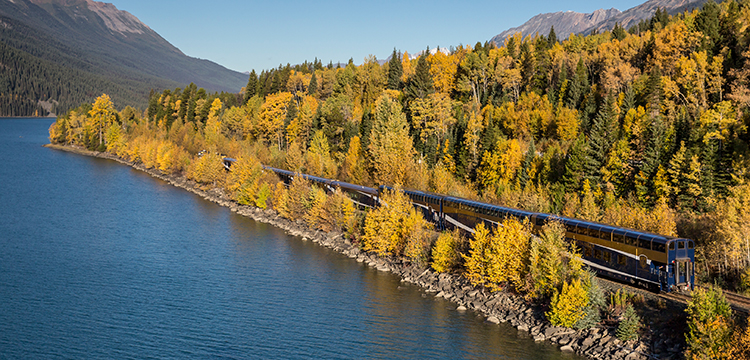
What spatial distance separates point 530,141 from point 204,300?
57472mm

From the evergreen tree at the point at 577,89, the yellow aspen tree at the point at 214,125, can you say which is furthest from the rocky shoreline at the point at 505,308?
the yellow aspen tree at the point at 214,125

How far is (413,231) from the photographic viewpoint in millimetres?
54250

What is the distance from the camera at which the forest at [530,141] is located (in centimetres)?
5041

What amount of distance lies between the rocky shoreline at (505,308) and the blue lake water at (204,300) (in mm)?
1166

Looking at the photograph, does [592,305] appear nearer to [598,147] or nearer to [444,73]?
[598,147]

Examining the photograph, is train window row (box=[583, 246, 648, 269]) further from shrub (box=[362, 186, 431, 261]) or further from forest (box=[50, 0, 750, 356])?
shrub (box=[362, 186, 431, 261])

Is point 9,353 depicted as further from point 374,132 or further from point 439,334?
point 374,132

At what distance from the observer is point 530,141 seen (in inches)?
3322

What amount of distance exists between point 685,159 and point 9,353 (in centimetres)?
6802

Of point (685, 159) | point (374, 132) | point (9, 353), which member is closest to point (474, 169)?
point (374, 132)

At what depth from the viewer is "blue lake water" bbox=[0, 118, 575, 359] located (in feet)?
119

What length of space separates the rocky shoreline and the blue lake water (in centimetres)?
117

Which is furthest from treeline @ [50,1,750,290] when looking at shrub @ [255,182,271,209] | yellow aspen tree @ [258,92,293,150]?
shrub @ [255,182,271,209]

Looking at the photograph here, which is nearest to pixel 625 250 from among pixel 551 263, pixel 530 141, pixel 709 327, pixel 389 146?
pixel 551 263
